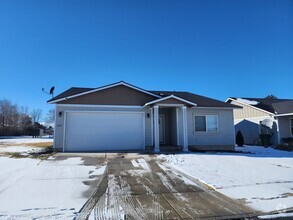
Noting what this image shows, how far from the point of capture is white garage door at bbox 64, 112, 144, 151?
12734mm

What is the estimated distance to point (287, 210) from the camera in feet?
14.4

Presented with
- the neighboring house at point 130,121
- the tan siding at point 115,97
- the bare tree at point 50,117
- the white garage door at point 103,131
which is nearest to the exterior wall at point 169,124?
the neighboring house at point 130,121

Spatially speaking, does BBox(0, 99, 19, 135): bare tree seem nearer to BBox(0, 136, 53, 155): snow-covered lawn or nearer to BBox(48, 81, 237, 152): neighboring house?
BBox(0, 136, 53, 155): snow-covered lawn

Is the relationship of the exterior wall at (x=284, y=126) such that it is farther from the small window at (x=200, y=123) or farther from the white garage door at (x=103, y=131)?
the white garage door at (x=103, y=131)

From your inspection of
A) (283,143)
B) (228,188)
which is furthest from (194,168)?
(283,143)

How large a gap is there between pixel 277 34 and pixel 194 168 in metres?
9.29

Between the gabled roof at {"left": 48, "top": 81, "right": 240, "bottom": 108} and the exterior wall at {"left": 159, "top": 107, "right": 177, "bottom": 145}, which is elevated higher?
the gabled roof at {"left": 48, "top": 81, "right": 240, "bottom": 108}

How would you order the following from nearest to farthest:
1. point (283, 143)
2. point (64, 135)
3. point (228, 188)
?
1. point (228, 188)
2. point (64, 135)
3. point (283, 143)

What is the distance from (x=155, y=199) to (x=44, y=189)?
293 cm

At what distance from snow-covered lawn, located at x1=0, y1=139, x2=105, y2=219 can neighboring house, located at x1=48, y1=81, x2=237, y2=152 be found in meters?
4.03

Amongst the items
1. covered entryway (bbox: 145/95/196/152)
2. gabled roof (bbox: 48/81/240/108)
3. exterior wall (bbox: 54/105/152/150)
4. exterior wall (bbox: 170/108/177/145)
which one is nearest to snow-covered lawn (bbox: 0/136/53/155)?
exterior wall (bbox: 54/105/152/150)

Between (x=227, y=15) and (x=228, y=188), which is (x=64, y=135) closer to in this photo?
(x=228, y=188)

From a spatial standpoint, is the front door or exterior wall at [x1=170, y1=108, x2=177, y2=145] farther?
the front door

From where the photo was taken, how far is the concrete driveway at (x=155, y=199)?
4.16 m
